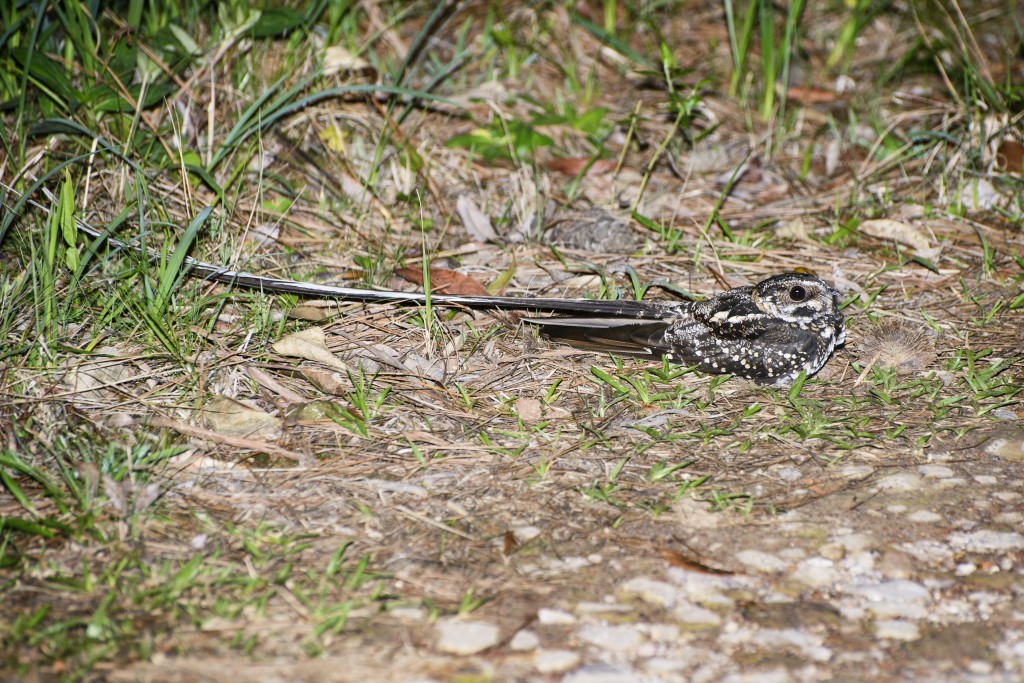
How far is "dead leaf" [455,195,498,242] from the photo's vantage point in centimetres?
403

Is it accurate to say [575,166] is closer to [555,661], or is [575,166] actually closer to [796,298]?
[796,298]

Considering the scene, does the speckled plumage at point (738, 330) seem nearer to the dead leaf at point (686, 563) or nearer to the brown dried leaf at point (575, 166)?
the dead leaf at point (686, 563)

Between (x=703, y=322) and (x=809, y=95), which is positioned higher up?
(x=809, y=95)

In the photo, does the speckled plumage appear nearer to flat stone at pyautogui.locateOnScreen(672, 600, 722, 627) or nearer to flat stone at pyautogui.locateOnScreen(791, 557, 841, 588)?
flat stone at pyautogui.locateOnScreen(791, 557, 841, 588)

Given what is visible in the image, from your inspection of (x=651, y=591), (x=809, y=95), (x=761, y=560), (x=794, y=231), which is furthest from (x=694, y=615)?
(x=809, y=95)

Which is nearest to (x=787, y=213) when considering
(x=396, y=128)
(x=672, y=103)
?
(x=672, y=103)

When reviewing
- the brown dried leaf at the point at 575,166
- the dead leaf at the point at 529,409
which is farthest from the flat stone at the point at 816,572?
the brown dried leaf at the point at 575,166

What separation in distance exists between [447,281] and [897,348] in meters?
1.68

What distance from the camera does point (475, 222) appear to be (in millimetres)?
4066

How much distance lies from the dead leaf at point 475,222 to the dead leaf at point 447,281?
0.40m

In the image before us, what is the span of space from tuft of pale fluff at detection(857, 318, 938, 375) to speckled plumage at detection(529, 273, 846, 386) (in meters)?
0.14

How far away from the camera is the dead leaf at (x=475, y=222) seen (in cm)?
403

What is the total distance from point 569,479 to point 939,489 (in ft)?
3.30

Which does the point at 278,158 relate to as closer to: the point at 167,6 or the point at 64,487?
the point at 167,6
